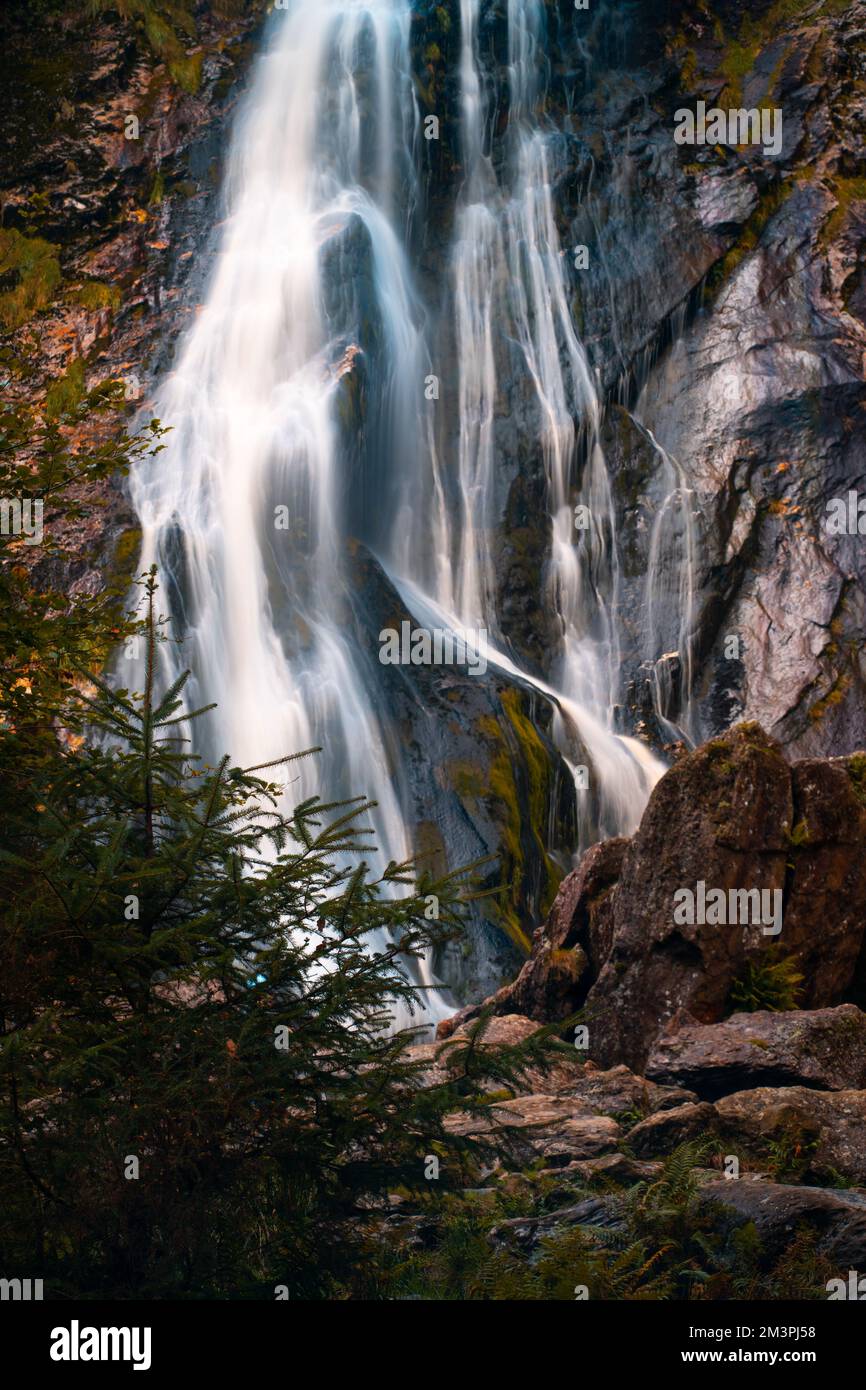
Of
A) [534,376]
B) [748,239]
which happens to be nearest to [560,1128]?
[534,376]

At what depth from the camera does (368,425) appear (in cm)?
2342

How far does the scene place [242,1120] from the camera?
4832 mm

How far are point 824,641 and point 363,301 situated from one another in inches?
417

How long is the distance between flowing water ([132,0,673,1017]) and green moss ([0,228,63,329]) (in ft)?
11.6

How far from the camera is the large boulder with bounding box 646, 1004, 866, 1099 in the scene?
27.9 feet

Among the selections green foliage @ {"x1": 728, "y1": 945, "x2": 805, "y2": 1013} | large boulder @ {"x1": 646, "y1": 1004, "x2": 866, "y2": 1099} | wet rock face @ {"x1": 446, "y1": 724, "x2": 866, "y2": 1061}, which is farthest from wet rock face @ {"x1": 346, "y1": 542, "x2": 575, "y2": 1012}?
large boulder @ {"x1": 646, "y1": 1004, "x2": 866, "y2": 1099}

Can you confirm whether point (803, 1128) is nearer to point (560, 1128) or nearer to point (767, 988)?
point (560, 1128)

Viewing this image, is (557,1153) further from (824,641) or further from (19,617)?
(824,641)

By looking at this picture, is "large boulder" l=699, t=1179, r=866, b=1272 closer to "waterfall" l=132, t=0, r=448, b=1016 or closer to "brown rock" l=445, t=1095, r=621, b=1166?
"brown rock" l=445, t=1095, r=621, b=1166

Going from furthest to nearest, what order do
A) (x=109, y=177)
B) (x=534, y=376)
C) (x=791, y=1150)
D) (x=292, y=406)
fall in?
1. (x=109, y=177)
2. (x=534, y=376)
3. (x=292, y=406)
4. (x=791, y=1150)

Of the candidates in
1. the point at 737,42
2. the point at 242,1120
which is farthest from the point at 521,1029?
the point at 737,42

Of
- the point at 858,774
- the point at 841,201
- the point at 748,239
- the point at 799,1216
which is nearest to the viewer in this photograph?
the point at 799,1216

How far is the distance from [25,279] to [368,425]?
8.29 meters

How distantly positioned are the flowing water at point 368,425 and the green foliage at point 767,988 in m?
6.09
